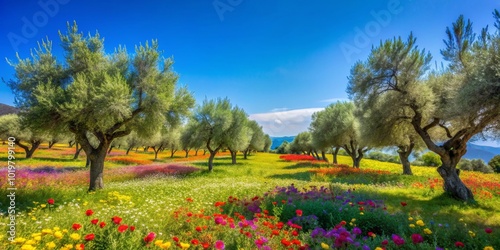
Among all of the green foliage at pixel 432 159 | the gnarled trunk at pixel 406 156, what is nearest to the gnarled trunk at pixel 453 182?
the gnarled trunk at pixel 406 156

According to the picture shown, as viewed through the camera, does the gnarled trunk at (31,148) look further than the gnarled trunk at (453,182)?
Yes

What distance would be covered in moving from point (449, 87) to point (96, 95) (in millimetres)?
18423

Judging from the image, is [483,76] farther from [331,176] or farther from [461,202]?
[331,176]

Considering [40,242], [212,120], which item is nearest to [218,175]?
[212,120]

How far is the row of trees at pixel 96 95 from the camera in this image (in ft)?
40.5

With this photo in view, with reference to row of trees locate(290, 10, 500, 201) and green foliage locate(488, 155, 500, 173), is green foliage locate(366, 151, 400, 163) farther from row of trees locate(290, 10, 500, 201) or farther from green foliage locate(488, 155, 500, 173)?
row of trees locate(290, 10, 500, 201)

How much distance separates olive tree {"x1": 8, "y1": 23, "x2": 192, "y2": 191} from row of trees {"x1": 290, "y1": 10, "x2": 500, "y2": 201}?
13453 millimetres

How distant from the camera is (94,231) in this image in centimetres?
486

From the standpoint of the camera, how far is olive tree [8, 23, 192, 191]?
12.3 m

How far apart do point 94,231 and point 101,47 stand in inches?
561

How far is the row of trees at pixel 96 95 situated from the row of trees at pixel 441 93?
41.5ft

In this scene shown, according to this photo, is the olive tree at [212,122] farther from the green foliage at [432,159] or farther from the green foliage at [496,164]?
the green foliage at [496,164]

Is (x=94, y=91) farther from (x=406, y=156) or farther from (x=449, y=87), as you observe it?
(x=406, y=156)

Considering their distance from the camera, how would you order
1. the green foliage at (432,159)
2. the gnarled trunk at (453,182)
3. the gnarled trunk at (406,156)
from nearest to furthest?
the gnarled trunk at (453,182)
the gnarled trunk at (406,156)
the green foliage at (432,159)
